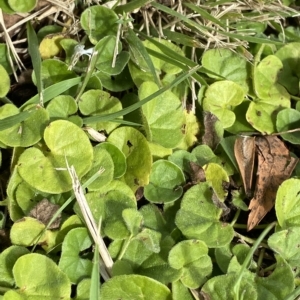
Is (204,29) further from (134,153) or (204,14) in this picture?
(134,153)

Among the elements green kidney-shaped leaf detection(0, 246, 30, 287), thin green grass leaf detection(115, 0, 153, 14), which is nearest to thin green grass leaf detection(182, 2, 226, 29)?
thin green grass leaf detection(115, 0, 153, 14)

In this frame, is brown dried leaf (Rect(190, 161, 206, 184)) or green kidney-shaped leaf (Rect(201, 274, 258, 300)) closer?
green kidney-shaped leaf (Rect(201, 274, 258, 300))

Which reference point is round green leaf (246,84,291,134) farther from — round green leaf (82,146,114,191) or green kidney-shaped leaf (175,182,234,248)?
round green leaf (82,146,114,191)

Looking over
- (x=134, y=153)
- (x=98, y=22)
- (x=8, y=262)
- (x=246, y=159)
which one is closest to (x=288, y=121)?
(x=246, y=159)

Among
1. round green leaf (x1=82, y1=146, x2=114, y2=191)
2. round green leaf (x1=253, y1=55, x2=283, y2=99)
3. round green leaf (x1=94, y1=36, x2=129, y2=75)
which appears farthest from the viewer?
round green leaf (x1=253, y1=55, x2=283, y2=99)

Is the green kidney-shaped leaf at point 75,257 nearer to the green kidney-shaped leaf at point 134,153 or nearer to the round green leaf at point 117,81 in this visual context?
the green kidney-shaped leaf at point 134,153

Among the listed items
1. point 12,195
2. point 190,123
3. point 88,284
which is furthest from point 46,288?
point 190,123

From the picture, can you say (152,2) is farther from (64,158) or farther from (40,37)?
(64,158)
